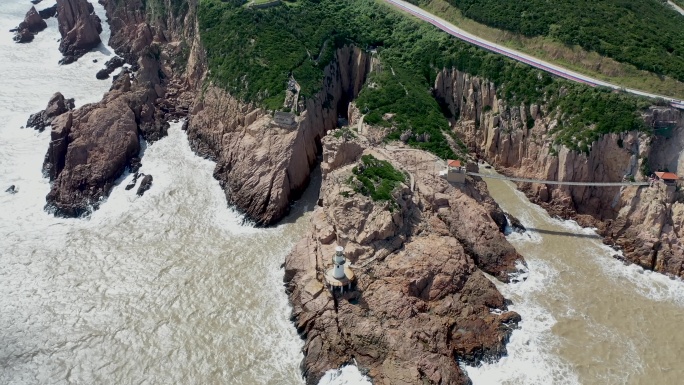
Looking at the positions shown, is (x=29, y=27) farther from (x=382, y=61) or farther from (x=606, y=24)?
(x=606, y=24)

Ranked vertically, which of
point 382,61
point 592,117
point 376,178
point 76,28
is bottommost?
point 76,28

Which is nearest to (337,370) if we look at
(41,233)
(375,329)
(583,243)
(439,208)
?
(375,329)

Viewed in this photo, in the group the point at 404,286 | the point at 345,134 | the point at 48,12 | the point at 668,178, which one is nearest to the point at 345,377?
the point at 404,286

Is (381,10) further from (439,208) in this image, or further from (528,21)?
(439,208)

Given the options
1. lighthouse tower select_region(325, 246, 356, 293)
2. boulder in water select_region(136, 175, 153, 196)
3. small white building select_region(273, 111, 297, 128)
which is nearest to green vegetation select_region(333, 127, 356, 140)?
small white building select_region(273, 111, 297, 128)

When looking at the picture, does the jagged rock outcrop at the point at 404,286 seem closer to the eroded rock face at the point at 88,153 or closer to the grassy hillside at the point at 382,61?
the grassy hillside at the point at 382,61

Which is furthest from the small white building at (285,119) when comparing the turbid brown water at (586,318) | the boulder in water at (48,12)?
the boulder in water at (48,12)
